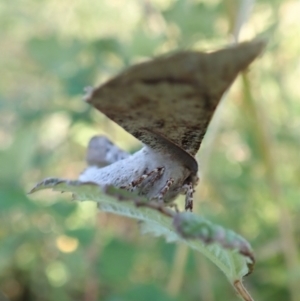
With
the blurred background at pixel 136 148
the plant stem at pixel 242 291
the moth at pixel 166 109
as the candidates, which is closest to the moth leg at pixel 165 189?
the moth at pixel 166 109

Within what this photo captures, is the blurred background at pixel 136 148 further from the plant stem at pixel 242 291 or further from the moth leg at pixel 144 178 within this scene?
the plant stem at pixel 242 291

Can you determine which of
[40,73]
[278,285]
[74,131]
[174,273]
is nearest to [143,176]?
[174,273]

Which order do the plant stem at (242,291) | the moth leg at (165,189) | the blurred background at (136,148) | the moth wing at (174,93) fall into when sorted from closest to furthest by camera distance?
the moth wing at (174,93) < the plant stem at (242,291) < the moth leg at (165,189) < the blurred background at (136,148)

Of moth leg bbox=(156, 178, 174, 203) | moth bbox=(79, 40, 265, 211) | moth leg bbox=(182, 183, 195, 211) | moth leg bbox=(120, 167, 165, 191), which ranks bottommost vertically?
moth leg bbox=(182, 183, 195, 211)

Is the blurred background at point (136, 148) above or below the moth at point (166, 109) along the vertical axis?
below

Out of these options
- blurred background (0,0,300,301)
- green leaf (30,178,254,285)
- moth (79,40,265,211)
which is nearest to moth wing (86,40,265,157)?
moth (79,40,265,211)

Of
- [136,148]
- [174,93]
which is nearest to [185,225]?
[174,93]

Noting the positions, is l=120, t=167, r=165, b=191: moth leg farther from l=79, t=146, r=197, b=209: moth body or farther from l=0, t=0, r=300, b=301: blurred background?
l=0, t=0, r=300, b=301: blurred background

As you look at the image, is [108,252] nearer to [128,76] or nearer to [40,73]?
[128,76]
